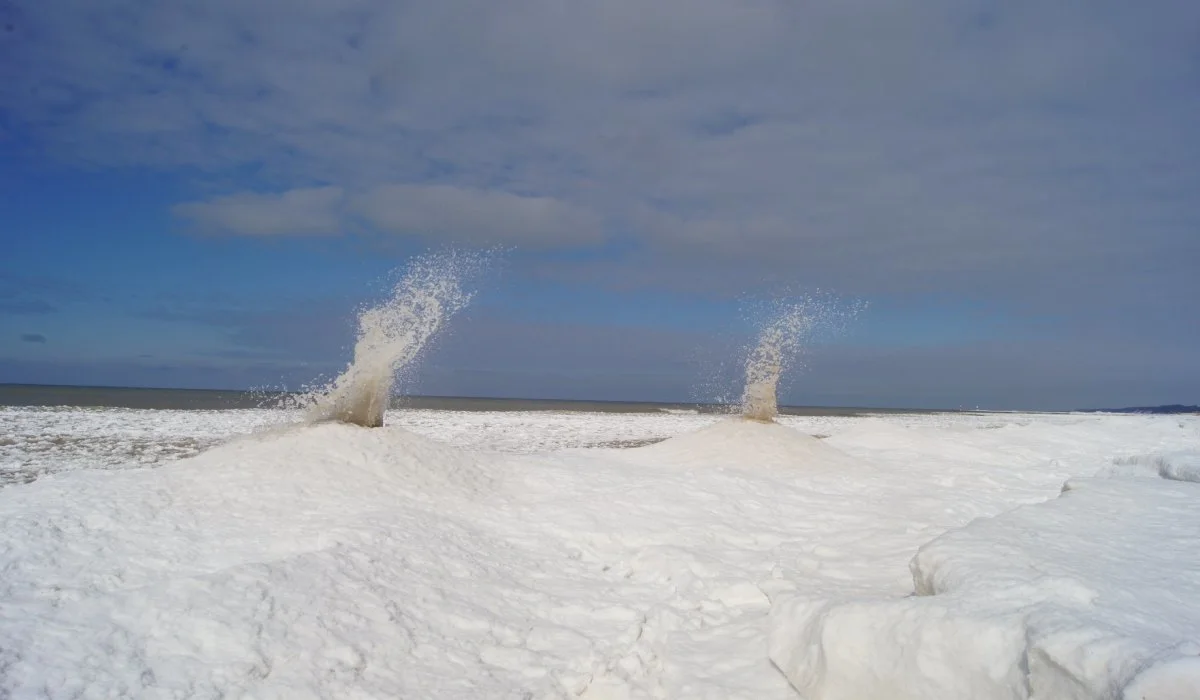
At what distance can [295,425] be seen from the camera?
10031 mm

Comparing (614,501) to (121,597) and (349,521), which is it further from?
(121,597)

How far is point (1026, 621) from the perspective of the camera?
130 inches

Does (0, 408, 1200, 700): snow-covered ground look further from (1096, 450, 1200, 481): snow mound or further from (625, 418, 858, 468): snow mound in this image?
(625, 418, 858, 468): snow mound

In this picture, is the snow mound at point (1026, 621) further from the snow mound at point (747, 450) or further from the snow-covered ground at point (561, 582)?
the snow mound at point (747, 450)

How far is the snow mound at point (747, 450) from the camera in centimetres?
1261

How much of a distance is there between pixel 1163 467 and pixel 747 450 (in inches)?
239

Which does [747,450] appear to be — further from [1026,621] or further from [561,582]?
[1026,621]

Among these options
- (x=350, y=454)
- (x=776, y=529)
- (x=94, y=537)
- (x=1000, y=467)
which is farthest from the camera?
(x=1000, y=467)

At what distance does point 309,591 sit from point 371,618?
1.64 feet

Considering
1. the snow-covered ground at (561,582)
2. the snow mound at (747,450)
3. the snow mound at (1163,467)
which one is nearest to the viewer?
the snow-covered ground at (561,582)

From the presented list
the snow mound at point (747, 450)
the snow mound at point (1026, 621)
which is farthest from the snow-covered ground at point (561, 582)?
the snow mound at point (747, 450)

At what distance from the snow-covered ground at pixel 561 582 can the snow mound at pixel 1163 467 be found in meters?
0.04

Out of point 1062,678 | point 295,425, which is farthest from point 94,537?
point 1062,678

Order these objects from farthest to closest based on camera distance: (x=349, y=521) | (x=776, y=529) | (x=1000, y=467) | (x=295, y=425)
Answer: (x=1000, y=467) → (x=295, y=425) → (x=776, y=529) → (x=349, y=521)
